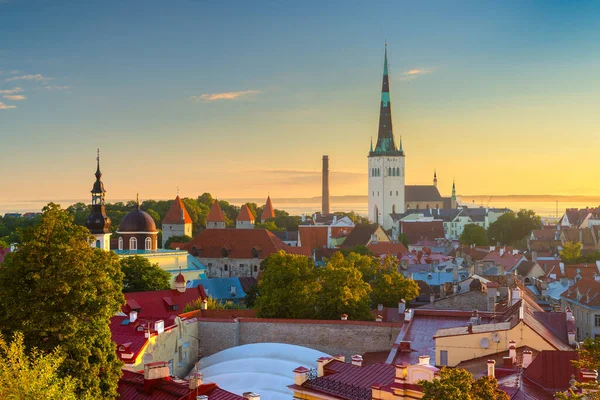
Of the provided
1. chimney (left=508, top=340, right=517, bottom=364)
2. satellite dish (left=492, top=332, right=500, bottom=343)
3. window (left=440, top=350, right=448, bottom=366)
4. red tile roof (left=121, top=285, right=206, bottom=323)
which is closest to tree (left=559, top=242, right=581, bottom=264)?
red tile roof (left=121, top=285, right=206, bottom=323)

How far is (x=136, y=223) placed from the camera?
6575 cm

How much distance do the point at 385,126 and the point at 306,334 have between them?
390 ft

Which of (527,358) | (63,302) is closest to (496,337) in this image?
(527,358)

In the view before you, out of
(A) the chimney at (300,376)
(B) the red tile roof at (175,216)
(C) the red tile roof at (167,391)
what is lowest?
(C) the red tile roof at (167,391)

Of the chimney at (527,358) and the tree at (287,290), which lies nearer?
the chimney at (527,358)

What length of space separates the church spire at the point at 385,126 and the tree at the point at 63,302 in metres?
129

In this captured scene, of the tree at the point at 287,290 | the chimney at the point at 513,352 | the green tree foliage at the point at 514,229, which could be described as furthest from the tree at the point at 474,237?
the chimney at the point at 513,352

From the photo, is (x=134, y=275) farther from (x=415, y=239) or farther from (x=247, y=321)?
(x=415, y=239)

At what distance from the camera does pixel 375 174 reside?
155250 mm

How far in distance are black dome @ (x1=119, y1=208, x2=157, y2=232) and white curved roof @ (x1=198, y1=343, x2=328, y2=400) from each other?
34.6m

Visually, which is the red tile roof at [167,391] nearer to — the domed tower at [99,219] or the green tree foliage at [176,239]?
the domed tower at [99,219]

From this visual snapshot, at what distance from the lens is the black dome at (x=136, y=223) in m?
65.6

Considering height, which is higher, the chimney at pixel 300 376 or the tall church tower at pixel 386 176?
the tall church tower at pixel 386 176

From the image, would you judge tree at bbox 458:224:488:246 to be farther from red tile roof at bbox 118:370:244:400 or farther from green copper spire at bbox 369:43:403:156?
red tile roof at bbox 118:370:244:400
